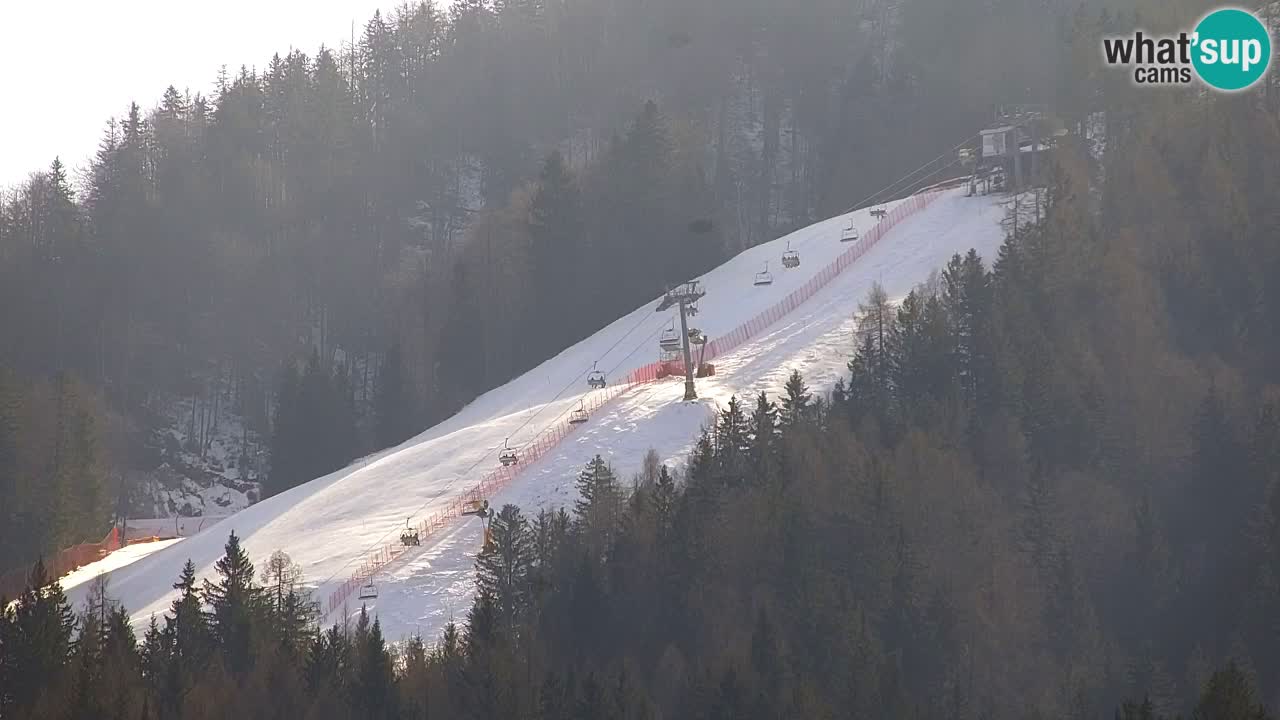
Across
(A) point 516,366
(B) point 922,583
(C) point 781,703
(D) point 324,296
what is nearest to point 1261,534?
(B) point 922,583

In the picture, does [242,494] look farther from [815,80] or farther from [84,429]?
[815,80]

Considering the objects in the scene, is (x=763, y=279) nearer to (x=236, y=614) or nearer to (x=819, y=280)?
(x=819, y=280)

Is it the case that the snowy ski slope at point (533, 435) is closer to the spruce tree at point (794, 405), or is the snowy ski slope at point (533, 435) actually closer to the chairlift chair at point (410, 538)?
the chairlift chair at point (410, 538)

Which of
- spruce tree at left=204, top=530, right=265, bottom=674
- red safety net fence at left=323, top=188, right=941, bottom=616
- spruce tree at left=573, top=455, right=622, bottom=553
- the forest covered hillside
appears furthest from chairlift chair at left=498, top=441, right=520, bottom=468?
spruce tree at left=204, top=530, right=265, bottom=674

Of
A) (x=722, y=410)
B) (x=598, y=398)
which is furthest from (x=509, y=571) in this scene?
(x=598, y=398)

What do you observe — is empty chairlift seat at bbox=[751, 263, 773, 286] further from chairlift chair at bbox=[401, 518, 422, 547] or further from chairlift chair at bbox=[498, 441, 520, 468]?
chairlift chair at bbox=[401, 518, 422, 547]

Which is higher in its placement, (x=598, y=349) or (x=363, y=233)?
(x=363, y=233)
